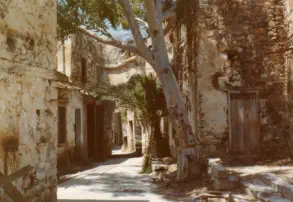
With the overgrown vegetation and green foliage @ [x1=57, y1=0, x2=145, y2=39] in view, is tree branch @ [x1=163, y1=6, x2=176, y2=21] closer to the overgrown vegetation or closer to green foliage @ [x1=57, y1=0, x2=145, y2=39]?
green foliage @ [x1=57, y1=0, x2=145, y2=39]

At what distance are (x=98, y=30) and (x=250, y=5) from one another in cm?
493

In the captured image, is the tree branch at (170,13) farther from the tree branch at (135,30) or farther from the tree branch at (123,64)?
the tree branch at (123,64)

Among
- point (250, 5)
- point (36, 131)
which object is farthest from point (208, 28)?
point (36, 131)

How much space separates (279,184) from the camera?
6438 millimetres

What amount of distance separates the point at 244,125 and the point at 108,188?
4.60 m

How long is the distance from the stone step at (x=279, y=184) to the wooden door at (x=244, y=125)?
9.86 ft

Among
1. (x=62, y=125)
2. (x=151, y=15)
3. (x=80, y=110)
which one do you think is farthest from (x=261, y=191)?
(x=80, y=110)

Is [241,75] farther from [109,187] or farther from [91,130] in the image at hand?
[91,130]

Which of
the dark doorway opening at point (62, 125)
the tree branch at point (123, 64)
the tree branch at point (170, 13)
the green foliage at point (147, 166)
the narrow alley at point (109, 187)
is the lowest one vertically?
the narrow alley at point (109, 187)

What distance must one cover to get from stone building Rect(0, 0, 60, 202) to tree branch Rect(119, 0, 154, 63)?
450 cm

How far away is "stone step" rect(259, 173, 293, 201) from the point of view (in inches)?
233

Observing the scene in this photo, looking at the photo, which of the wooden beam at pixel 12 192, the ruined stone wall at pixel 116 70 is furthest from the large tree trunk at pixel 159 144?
the wooden beam at pixel 12 192

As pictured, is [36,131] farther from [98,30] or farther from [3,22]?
[98,30]

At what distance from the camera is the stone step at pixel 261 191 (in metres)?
6.18
